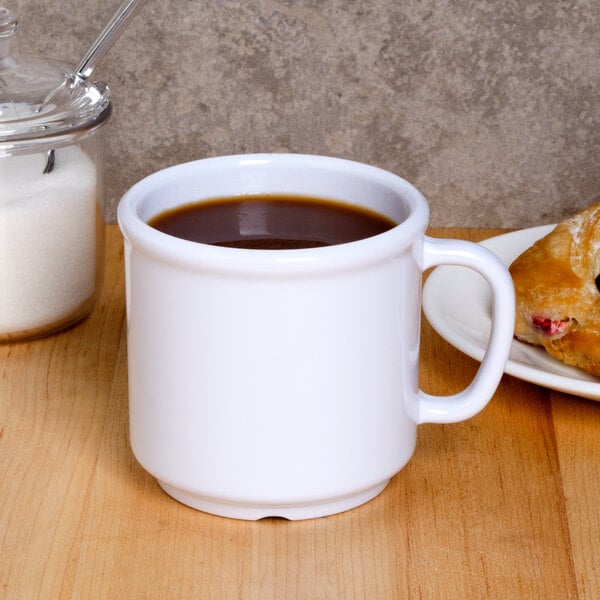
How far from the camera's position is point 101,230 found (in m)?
0.74

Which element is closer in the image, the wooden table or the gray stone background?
the wooden table

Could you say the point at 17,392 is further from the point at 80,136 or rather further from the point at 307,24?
the point at 307,24

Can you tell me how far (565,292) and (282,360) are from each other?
0.24m

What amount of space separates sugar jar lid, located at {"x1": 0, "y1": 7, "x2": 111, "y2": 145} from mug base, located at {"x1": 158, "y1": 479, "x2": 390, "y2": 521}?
248 mm

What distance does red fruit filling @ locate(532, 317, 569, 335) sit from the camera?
0.65 metres

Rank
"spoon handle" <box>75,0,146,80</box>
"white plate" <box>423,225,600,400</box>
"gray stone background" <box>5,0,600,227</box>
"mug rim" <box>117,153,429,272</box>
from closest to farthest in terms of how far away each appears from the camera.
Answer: "mug rim" <box>117,153,429,272</box> → "white plate" <box>423,225,600,400</box> → "spoon handle" <box>75,0,146,80</box> → "gray stone background" <box>5,0,600,227</box>

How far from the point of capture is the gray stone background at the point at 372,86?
812mm

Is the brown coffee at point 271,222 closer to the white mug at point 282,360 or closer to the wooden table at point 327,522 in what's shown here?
the white mug at point 282,360

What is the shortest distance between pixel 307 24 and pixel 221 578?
0.46m

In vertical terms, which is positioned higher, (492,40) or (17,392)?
(492,40)

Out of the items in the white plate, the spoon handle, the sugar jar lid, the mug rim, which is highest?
the mug rim

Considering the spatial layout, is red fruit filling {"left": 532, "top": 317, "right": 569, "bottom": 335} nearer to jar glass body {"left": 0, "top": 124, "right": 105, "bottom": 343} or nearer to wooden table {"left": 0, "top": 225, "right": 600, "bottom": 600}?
wooden table {"left": 0, "top": 225, "right": 600, "bottom": 600}

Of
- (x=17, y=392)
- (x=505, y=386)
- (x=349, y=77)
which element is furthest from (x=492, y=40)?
(x=17, y=392)

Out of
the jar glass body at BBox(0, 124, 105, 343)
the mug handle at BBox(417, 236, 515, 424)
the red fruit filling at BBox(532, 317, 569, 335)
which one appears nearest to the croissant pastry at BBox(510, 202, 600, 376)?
the red fruit filling at BBox(532, 317, 569, 335)
